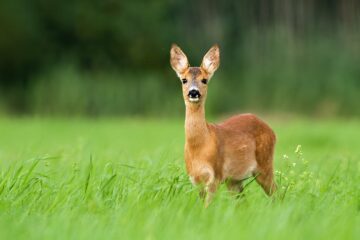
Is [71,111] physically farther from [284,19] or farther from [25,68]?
[284,19]

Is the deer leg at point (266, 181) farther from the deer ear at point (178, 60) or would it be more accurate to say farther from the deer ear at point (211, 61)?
the deer ear at point (178, 60)

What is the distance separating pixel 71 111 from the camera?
28.5 m

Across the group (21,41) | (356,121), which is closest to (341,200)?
(356,121)

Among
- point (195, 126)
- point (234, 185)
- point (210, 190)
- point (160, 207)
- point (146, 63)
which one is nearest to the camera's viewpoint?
point (160, 207)

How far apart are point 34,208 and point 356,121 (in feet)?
68.3

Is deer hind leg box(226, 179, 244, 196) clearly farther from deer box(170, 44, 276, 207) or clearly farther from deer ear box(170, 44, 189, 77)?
deer ear box(170, 44, 189, 77)

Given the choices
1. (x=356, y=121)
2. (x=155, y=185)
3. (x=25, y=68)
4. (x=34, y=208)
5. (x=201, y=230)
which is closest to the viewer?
(x=201, y=230)

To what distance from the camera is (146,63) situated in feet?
102

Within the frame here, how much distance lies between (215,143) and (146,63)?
77.2 ft

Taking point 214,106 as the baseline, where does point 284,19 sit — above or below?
above

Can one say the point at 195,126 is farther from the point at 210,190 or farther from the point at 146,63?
the point at 146,63

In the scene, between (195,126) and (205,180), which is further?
(195,126)

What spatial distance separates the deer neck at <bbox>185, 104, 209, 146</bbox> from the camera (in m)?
7.62

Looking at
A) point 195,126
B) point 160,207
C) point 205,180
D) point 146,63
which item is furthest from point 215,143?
point 146,63
